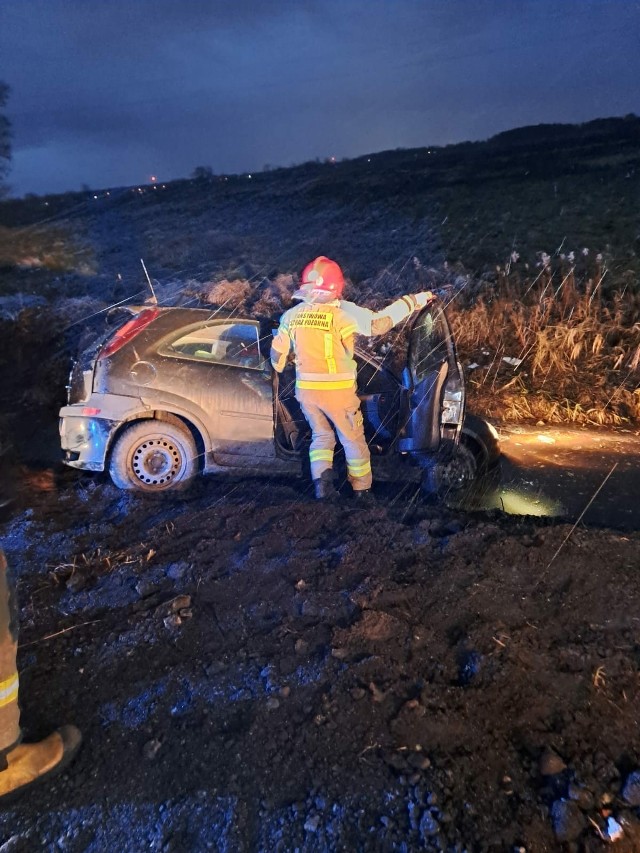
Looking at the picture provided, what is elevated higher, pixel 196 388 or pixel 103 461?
pixel 196 388

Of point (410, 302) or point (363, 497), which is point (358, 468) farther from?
point (410, 302)

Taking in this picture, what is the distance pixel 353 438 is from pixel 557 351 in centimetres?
456

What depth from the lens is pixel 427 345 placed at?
15.9ft

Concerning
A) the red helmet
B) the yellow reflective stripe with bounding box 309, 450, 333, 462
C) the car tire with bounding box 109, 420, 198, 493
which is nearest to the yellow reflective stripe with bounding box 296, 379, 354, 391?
the yellow reflective stripe with bounding box 309, 450, 333, 462

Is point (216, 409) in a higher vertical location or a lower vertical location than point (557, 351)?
higher

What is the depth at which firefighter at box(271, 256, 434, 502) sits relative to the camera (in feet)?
15.1

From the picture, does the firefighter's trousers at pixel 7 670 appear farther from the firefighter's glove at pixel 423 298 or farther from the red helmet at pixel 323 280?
the firefighter's glove at pixel 423 298

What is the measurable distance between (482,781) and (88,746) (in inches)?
64.2

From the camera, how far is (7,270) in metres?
17.9

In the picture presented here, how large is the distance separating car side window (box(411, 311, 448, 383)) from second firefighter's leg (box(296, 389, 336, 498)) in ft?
2.61

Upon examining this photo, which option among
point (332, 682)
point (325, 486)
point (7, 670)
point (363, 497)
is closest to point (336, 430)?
point (325, 486)

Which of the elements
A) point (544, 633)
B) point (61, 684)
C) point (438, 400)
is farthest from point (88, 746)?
point (438, 400)

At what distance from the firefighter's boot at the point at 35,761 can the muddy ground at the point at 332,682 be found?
0.07 metres

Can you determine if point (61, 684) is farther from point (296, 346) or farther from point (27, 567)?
point (296, 346)
